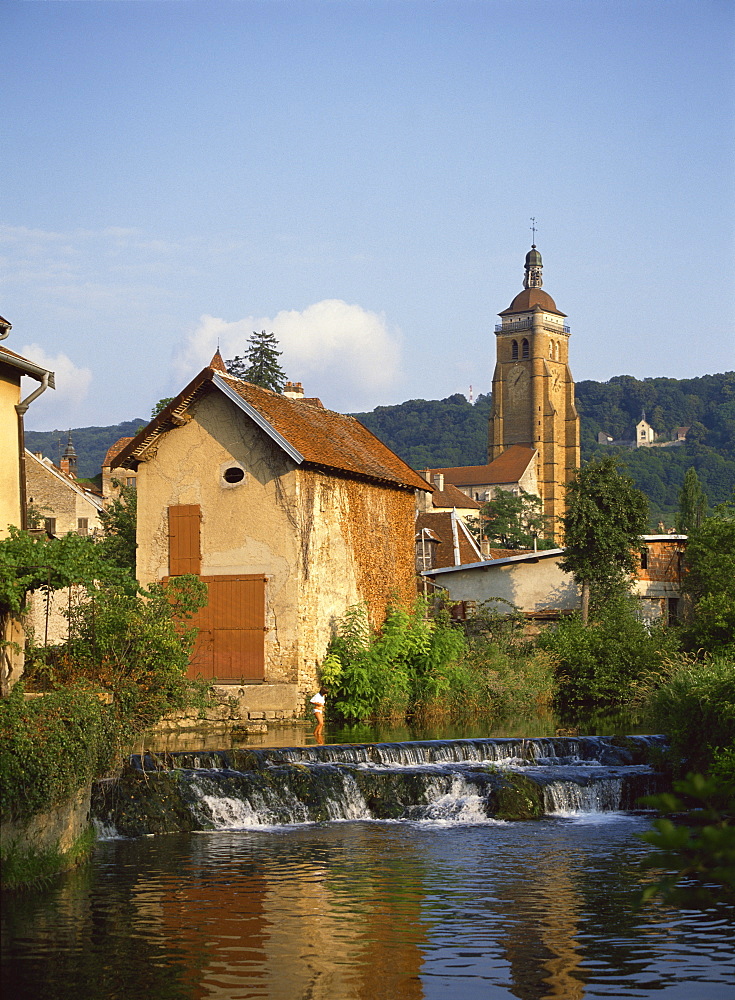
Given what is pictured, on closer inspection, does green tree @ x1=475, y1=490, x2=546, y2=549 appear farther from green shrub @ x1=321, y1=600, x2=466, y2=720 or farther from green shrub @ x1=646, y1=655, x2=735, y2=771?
green shrub @ x1=646, y1=655, x2=735, y2=771

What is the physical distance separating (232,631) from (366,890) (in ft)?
49.9

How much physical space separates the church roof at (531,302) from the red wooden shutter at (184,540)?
129498 millimetres

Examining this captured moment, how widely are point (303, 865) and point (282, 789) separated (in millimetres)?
3827

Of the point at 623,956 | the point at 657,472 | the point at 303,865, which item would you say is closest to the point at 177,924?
the point at 303,865

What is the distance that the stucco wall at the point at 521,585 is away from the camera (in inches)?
1575

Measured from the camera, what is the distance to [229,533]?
1096 inches

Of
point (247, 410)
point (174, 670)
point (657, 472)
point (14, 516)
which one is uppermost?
point (657, 472)

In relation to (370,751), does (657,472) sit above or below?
above

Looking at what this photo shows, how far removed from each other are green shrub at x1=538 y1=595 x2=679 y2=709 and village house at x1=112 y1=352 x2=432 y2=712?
5.79m

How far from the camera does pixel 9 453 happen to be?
55.4ft

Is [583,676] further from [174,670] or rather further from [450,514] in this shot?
[450,514]

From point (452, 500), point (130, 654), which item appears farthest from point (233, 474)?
point (452, 500)

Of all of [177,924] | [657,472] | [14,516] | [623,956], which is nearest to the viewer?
[623,956]

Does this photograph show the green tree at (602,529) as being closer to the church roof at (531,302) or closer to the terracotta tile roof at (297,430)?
the terracotta tile roof at (297,430)
